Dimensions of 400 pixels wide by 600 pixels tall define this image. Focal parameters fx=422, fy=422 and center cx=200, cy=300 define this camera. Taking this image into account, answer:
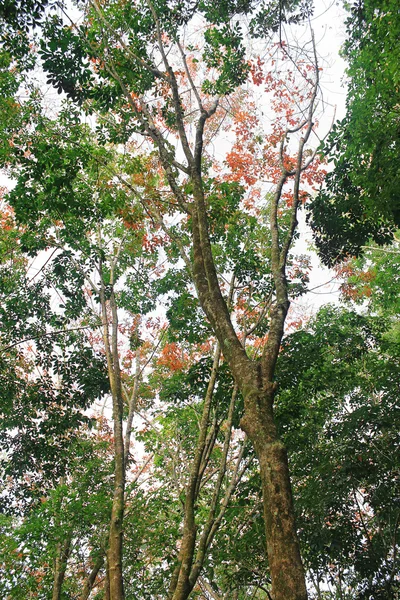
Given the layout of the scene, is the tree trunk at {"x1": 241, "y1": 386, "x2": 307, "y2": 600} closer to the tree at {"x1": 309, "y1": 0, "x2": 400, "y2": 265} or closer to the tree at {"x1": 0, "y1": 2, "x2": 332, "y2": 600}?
the tree at {"x1": 0, "y1": 2, "x2": 332, "y2": 600}

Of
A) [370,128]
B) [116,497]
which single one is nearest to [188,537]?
[116,497]

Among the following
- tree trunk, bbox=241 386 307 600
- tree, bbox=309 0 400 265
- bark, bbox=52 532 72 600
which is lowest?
tree trunk, bbox=241 386 307 600

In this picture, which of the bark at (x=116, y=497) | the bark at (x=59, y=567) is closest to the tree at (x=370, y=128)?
the bark at (x=116, y=497)

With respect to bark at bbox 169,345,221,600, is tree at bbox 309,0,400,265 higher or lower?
higher

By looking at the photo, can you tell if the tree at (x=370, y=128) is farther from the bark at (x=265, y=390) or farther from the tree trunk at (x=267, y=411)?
the tree trunk at (x=267, y=411)

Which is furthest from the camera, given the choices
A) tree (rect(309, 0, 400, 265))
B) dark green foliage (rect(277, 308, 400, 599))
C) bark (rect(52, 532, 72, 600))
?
bark (rect(52, 532, 72, 600))

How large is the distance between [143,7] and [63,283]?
4782 mm

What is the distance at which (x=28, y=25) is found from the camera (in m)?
5.20

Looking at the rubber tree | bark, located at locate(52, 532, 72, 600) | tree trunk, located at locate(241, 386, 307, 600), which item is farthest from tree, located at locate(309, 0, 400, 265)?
bark, located at locate(52, 532, 72, 600)

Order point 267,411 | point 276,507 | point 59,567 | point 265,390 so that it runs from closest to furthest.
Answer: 1. point 276,507
2. point 267,411
3. point 265,390
4. point 59,567

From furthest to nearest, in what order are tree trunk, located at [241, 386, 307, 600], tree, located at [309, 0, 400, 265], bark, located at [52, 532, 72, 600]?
bark, located at [52, 532, 72, 600]
tree, located at [309, 0, 400, 265]
tree trunk, located at [241, 386, 307, 600]

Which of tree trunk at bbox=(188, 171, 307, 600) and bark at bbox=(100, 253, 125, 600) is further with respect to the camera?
bark at bbox=(100, 253, 125, 600)

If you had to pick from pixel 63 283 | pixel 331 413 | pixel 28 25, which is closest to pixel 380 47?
pixel 28 25

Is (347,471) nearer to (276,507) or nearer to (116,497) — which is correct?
(116,497)
